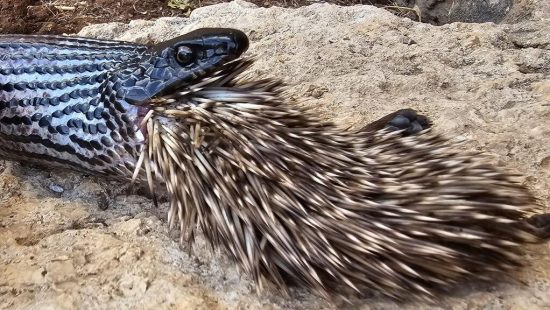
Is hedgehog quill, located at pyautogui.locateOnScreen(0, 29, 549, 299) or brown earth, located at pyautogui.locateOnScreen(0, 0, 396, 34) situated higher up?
hedgehog quill, located at pyautogui.locateOnScreen(0, 29, 549, 299)

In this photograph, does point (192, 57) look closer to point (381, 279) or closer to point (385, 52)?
point (381, 279)

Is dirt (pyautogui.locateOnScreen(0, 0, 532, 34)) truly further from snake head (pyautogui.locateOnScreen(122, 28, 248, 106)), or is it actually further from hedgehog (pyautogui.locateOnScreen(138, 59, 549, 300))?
hedgehog (pyautogui.locateOnScreen(138, 59, 549, 300))

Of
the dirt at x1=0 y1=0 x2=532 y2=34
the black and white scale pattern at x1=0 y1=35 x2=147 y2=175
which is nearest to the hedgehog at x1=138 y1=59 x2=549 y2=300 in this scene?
the black and white scale pattern at x1=0 y1=35 x2=147 y2=175

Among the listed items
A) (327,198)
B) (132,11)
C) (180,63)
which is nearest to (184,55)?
(180,63)

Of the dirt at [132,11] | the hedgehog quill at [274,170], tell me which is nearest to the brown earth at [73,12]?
the dirt at [132,11]

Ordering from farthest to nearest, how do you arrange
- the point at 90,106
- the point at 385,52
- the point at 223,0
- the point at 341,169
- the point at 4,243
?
the point at 223,0 → the point at 385,52 → the point at 90,106 → the point at 4,243 → the point at 341,169

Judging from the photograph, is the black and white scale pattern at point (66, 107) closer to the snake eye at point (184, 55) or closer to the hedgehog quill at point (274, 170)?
the hedgehog quill at point (274, 170)

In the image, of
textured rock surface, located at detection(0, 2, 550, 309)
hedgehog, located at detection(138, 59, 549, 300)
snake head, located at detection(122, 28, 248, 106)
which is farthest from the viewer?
snake head, located at detection(122, 28, 248, 106)

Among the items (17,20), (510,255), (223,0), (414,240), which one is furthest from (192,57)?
(223,0)
